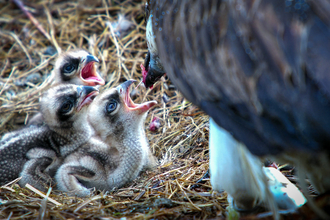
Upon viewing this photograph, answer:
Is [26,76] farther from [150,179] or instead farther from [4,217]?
[4,217]

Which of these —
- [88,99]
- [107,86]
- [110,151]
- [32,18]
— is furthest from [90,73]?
[32,18]

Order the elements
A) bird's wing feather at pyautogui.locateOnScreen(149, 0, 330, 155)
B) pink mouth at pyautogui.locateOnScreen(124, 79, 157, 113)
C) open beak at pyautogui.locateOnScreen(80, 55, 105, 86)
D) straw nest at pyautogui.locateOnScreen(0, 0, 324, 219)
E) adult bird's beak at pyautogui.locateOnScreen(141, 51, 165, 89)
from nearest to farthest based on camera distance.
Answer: bird's wing feather at pyautogui.locateOnScreen(149, 0, 330, 155), straw nest at pyautogui.locateOnScreen(0, 0, 324, 219), adult bird's beak at pyautogui.locateOnScreen(141, 51, 165, 89), pink mouth at pyautogui.locateOnScreen(124, 79, 157, 113), open beak at pyautogui.locateOnScreen(80, 55, 105, 86)

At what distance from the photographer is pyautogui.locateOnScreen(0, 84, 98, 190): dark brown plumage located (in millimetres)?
2871

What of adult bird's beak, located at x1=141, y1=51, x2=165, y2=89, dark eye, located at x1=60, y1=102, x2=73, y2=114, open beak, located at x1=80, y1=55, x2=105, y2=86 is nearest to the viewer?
adult bird's beak, located at x1=141, y1=51, x2=165, y2=89

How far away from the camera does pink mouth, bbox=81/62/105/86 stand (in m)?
3.66

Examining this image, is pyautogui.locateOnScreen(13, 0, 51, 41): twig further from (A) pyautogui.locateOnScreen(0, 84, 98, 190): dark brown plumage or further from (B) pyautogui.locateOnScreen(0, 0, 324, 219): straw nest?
(A) pyautogui.locateOnScreen(0, 84, 98, 190): dark brown plumage

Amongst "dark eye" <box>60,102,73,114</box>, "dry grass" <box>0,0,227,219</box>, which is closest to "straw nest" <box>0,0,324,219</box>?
"dry grass" <box>0,0,227,219</box>

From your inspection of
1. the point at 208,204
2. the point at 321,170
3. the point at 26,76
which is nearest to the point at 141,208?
the point at 208,204

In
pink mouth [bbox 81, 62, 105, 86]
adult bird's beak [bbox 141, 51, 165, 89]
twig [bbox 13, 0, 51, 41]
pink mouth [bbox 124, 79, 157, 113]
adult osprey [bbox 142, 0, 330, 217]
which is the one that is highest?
twig [bbox 13, 0, 51, 41]

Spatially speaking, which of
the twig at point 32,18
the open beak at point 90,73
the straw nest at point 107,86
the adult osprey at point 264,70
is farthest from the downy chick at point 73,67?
the adult osprey at point 264,70

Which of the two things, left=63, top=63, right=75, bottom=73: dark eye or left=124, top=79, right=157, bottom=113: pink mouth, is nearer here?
left=124, top=79, right=157, bottom=113: pink mouth

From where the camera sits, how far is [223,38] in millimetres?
1406

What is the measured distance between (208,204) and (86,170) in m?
1.28

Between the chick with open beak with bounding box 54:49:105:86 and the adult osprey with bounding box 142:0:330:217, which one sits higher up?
the chick with open beak with bounding box 54:49:105:86
